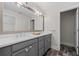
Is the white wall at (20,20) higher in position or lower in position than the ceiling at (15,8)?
lower

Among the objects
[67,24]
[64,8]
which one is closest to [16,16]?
[64,8]

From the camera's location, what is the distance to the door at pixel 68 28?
4.38 metres

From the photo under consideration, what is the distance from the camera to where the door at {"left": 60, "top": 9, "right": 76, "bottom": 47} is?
4375mm

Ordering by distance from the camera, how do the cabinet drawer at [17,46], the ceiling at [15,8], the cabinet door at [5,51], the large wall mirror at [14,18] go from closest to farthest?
the cabinet door at [5,51] < the cabinet drawer at [17,46] < the large wall mirror at [14,18] < the ceiling at [15,8]

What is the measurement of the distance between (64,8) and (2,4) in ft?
8.07

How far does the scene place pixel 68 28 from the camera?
4.56 meters

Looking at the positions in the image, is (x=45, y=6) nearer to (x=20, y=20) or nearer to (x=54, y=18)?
(x=54, y=18)

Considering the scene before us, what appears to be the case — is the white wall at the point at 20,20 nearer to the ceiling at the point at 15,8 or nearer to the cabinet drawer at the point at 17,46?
the ceiling at the point at 15,8

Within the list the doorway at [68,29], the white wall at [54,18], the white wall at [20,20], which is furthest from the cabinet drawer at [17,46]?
the doorway at [68,29]

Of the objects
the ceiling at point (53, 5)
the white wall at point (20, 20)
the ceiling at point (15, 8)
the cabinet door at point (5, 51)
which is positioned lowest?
the cabinet door at point (5, 51)

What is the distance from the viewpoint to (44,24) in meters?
4.33

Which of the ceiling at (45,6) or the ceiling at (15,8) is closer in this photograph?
the ceiling at (15,8)

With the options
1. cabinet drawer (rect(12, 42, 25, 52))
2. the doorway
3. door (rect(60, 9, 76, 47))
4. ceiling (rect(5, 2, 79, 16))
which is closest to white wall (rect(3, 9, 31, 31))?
ceiling (rect(5, 2, 79, 16))

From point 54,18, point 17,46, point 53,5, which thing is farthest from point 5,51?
point 53,5
